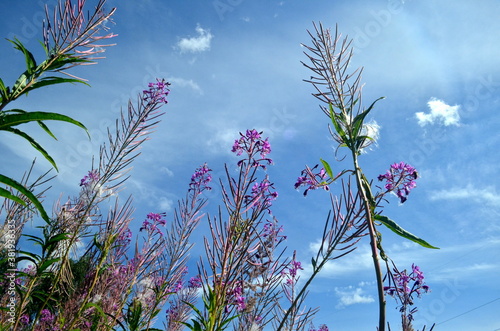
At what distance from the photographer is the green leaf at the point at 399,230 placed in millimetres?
1046

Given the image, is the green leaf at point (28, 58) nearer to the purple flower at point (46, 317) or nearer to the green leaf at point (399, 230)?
the green leaf at point (399, 230)

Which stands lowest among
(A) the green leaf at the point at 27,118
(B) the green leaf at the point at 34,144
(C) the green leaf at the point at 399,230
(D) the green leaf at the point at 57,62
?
(C) the green leaf at the point at 399,230

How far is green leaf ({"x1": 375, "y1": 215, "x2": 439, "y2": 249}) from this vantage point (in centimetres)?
105

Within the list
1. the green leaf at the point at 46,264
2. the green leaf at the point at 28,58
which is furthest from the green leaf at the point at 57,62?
the green leaf at the point at 46,264

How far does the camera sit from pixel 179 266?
336 centimetres

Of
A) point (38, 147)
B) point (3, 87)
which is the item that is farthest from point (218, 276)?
point (3, 87)

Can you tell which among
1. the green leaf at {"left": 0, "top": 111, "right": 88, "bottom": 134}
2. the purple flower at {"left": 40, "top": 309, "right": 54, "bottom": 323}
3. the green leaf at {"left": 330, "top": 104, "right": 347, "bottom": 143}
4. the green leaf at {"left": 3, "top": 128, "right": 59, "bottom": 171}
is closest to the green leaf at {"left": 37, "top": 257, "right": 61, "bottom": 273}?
the green leaf at {"left": 3, "top": 128, "right": 59, "bottom": 171}

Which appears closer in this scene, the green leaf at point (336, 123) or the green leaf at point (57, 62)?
the green leaf at point (336, 123)

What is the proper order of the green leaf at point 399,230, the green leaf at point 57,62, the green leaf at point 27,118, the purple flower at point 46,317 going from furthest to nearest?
1. the purple flower at point 46,317
2. the green leaf at point 57,62
3. the green leaf at point 27,118
4. the green leaf at point 399,230

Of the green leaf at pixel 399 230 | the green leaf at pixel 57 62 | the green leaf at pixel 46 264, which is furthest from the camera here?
the green leaf at pixel 46 264

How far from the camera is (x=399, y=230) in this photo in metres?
1.07

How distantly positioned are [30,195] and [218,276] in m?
0.87

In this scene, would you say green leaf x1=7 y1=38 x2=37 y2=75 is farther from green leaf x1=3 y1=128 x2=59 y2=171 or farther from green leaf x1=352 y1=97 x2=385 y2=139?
green leaf x1=352 y1=97 x2=385 y2=139

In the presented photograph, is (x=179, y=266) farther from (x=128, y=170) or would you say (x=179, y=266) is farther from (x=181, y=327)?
(x=181, y=327)
